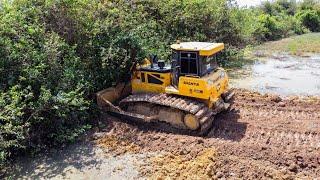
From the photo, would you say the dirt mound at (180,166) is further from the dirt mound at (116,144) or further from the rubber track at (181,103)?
the rubber track at (181,103)

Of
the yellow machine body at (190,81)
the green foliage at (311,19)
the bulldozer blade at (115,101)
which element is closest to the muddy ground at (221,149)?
the bulldozer blade at (115,101)

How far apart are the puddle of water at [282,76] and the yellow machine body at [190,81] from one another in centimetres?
414

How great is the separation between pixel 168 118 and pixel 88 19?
4.32 meters

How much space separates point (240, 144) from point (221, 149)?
19.5 inches

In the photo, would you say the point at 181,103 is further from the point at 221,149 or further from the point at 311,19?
the point at 311,19

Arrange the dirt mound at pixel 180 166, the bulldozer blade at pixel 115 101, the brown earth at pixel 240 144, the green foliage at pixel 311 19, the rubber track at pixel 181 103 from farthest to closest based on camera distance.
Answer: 1. the green foliage at pixel 311 19
2. the bulldozer blade at pixel 115 101
3. the rubber track at pixel 181 103
4. the brown earth at pixel 240 144
5. the dirt mound at pixel 180 166

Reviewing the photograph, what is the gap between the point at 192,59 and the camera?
9719 millimetres

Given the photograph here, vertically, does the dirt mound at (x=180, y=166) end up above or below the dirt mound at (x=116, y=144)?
below

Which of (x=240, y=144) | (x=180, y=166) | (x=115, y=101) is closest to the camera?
(x=180, y=166)

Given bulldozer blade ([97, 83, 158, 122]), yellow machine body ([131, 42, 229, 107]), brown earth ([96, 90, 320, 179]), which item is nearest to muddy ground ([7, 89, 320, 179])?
brown earth ([96, 90, 320, 179])

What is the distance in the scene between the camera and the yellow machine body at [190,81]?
9.67 metres

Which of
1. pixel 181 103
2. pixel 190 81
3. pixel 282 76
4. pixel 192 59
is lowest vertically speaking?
pixel 282 76

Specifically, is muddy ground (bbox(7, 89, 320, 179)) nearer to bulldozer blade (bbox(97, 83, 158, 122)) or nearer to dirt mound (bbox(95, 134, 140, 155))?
dirt mound (bbox(95, 134, 140, 155))

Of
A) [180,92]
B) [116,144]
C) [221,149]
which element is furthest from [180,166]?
[180,92]
